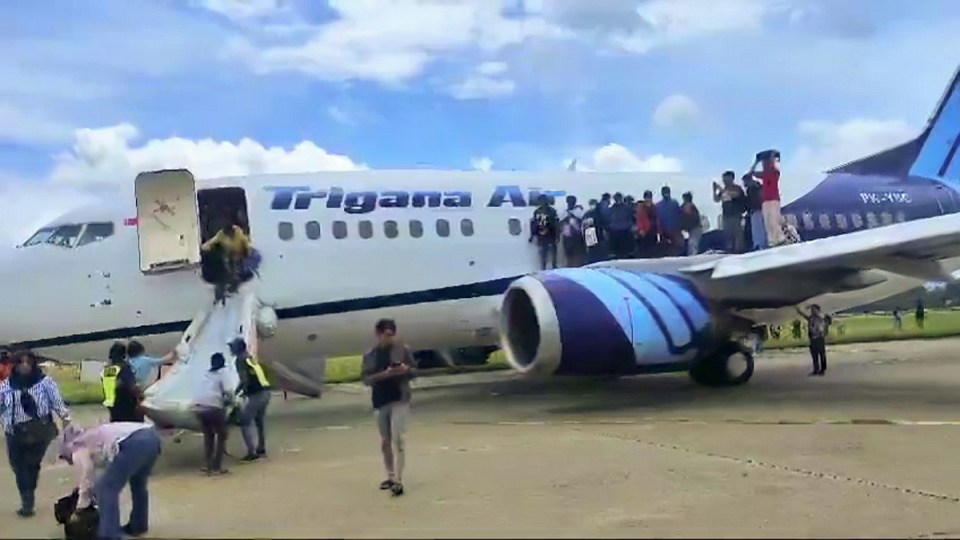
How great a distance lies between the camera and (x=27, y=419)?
7742 mm

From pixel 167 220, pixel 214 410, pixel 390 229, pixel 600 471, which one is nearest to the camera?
pixel 600 471

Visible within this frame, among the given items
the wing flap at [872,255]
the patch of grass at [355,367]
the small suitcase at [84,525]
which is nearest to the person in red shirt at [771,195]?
the wing flap at [872,255]

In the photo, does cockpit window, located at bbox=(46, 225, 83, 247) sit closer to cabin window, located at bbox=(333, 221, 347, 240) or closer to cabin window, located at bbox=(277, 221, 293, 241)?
cabin window, located at bbox=(277, 221, 293, 241)

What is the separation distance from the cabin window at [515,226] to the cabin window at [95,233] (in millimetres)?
5324

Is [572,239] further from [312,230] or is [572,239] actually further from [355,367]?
[355,367]

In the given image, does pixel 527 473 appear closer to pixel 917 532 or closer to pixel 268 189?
pixel 917 532

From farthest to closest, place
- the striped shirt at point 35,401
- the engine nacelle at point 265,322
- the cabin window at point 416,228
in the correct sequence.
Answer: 1. the cabin window at point 416,228
2. the engine nacelle at point 265,322
3. the striped shirt at point 35,401

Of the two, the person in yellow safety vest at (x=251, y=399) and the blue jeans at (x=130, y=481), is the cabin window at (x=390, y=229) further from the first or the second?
the blue jeans at (x=130, y=481)

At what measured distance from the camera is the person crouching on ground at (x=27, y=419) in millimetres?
7746

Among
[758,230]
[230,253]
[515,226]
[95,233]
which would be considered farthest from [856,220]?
[95,233]

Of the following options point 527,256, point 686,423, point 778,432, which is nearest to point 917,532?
point 778,432

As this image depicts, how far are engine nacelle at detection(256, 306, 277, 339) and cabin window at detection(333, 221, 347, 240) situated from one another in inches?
64.7

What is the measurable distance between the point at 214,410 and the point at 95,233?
157 inches

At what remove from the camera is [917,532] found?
5.94 m
